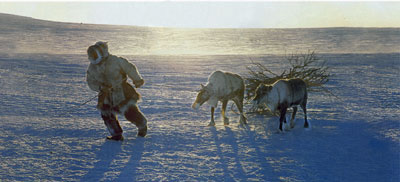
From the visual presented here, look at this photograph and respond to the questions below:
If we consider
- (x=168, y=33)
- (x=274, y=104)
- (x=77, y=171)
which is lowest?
(x=77, y=171)

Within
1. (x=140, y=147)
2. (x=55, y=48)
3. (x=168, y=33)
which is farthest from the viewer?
(x=168, y=33)

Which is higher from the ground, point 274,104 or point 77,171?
point 274,104

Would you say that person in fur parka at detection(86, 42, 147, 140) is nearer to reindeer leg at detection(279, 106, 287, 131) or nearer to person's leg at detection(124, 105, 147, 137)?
person's leg at detection(124, 105, 147, 137)

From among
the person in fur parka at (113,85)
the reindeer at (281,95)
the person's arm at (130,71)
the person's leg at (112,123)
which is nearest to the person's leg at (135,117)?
the person in fur parka at (113,85)

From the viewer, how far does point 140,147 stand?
6973 mm

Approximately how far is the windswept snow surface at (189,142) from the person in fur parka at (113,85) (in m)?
0.48

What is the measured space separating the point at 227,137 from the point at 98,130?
2684 mm

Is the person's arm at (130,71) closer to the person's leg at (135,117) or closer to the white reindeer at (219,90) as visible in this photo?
the person's leg at (135,117)

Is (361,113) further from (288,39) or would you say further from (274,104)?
(288,39)

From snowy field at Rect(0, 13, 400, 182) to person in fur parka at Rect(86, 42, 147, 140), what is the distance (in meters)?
0.48

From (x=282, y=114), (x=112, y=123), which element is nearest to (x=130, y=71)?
(x=112, y=123)

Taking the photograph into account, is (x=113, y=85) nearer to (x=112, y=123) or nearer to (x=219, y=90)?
(x=112, y=123)

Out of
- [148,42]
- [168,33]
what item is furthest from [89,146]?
[168,33]

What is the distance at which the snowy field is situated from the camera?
5.84 metres
